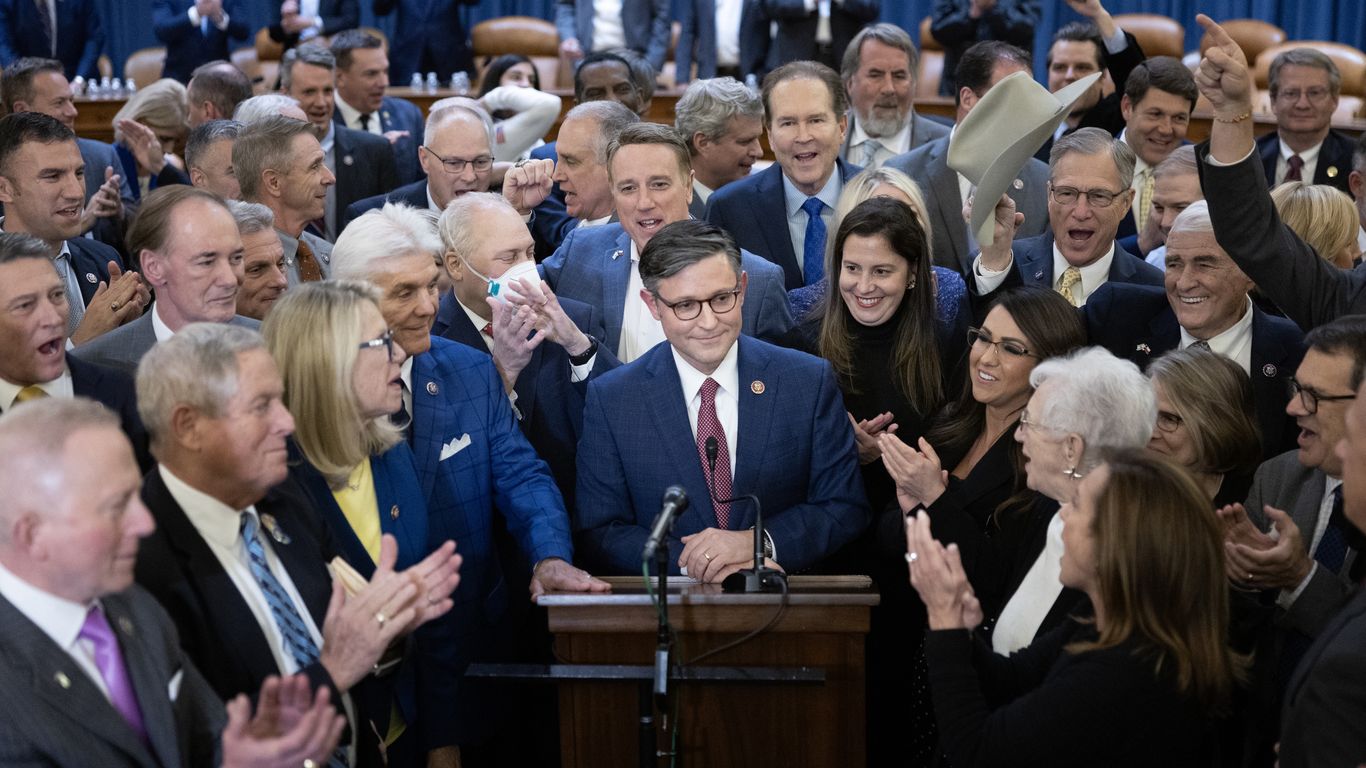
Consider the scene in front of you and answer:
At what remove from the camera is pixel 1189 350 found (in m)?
3.00

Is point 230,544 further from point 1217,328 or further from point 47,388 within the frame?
point 1217,328

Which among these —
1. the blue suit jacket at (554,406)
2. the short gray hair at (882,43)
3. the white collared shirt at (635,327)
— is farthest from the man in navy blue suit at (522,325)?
the short gray hair at (882,43)

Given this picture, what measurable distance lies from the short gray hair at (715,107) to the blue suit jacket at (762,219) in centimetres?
56

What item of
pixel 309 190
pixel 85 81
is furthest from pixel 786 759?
pixel 85 81

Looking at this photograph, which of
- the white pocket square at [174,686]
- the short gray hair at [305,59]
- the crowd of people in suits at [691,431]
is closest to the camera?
the white pocket square at [174,686]

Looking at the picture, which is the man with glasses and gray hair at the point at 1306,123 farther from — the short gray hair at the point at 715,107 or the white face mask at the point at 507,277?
the white face mask at the point at 507,277

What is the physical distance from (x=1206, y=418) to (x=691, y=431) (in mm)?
1072

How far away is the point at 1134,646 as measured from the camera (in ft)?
7.16

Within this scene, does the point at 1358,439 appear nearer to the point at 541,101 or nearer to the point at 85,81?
the point at 541,101

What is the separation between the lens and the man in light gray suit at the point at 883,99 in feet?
18.6

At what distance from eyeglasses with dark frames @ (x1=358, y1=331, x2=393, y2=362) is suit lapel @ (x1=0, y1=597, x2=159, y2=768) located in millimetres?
920

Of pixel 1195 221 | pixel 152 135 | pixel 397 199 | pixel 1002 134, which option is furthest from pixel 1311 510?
pixel 152 135

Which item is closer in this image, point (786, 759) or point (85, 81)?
point (786, 759)

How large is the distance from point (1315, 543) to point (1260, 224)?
2.22ft
